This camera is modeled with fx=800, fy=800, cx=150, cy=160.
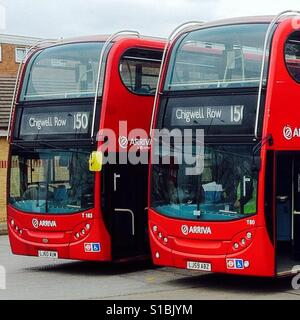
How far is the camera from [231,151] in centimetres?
1194

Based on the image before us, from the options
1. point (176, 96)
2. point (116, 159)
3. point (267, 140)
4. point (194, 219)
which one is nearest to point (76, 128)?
point (116, 159)

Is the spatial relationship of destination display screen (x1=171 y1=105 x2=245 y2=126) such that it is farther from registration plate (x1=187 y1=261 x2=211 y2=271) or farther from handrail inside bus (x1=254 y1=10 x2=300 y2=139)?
registration plate (x1=187 y1=261 x2=211 y2=271)

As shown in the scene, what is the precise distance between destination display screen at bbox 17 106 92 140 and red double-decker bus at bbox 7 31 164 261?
0.02 meters

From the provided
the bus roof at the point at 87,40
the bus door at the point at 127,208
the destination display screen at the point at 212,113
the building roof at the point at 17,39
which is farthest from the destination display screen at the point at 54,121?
the building roof at the point at 17,39

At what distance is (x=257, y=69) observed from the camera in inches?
464

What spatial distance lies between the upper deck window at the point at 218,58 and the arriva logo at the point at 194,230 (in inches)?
85.0

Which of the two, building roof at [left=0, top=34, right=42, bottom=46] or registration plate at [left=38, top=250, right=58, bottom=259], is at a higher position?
building roof at [left=0, top=34, right=42, bottom=46]

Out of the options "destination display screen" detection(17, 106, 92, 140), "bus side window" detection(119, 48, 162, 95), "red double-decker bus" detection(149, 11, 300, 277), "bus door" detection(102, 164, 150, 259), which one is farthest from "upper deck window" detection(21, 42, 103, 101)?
"red double-decker bus" detection(149, 11, 300, 277)

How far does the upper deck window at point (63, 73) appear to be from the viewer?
14086mm

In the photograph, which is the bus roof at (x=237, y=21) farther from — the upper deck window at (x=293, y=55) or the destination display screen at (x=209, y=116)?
the destination display screen at (x=209, y=116)

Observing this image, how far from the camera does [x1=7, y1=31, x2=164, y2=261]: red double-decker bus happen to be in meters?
13.7

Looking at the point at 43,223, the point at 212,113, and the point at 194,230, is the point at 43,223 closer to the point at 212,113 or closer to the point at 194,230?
the point at 194,230

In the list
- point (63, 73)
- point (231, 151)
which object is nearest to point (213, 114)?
point (231, 151)
